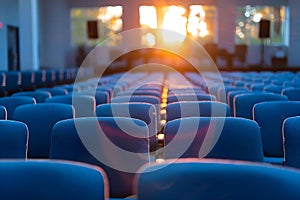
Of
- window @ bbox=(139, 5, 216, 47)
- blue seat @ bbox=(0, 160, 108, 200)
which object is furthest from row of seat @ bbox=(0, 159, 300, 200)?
window @ bbox=(139, 5, 216, 47)

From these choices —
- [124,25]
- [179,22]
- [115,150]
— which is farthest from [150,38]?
[115,150]

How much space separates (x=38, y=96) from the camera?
5.85 m

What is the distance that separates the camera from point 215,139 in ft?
9.46

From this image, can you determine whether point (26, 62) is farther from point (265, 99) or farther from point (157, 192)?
point (157, 192)

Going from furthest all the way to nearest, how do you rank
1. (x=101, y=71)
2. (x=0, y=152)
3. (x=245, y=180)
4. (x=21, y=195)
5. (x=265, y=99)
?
(x=101, y=71) → (x=265, y=99) → (x=0, y=152) → (x=21, y=195) → (x=245, y=180)

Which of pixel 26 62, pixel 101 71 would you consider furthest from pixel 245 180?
pixel 101 71

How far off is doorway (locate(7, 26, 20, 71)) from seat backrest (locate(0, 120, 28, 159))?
63.7ft

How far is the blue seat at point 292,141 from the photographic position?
301cm

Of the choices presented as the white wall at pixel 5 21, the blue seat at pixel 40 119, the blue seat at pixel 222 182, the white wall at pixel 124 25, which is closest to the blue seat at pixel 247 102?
the blue seat at pixel 40 119

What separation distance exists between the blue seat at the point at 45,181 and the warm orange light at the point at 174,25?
2562cm

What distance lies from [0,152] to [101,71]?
23.1 meters

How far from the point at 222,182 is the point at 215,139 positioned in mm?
1377

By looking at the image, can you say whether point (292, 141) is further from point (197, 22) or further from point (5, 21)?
point (197, 22)

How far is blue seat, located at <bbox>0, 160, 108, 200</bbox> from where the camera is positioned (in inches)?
63.2
